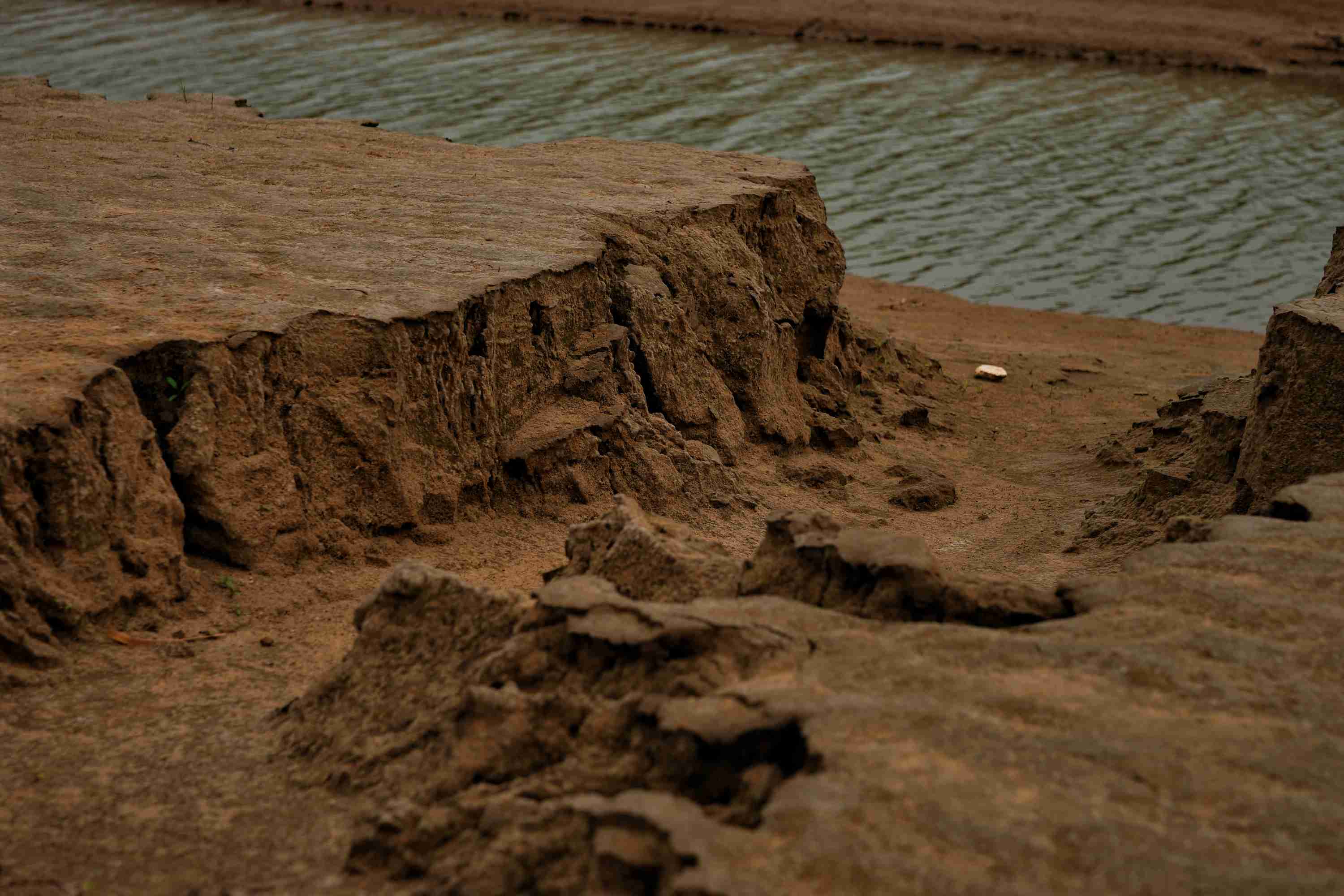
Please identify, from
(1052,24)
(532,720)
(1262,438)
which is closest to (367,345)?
(532,720)

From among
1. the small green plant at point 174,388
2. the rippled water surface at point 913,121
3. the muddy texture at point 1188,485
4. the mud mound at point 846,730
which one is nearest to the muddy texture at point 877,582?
the mud mound at point 846,730

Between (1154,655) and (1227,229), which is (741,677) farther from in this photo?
(1227,229)

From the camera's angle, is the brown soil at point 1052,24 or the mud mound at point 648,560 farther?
the brown soil at point 1052,24

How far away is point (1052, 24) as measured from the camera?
18.3m

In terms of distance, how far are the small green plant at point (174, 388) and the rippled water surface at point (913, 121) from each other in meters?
7.24

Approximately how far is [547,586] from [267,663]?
1.07 metres

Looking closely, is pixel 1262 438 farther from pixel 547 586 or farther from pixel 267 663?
pixel 267 663

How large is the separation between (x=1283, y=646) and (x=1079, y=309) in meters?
7.40

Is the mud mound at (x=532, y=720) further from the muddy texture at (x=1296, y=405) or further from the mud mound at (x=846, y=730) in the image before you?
the muddy texture at (x=1296, y=405)

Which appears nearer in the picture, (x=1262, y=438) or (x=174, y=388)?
(x=174, y=388)

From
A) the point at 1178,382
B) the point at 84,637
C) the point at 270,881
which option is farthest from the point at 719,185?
the point at 270,881

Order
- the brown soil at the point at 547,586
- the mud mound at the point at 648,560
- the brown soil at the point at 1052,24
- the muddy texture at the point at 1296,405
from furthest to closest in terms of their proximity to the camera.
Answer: the brown soil at the point at 1052,24 → the muddy texture at the point at 1296,405 → the mud mound at the point at 648,560 → the brown soil at the point at 547,586

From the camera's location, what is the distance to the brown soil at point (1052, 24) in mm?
17141

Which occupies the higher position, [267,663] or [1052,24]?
[1052,24]
